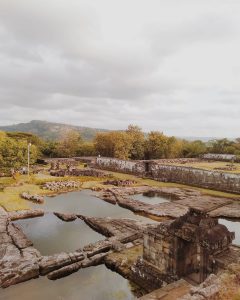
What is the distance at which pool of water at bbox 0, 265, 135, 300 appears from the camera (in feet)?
35.5

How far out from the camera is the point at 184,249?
10.7m

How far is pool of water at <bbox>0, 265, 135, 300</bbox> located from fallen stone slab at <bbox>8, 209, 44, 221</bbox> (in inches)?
351

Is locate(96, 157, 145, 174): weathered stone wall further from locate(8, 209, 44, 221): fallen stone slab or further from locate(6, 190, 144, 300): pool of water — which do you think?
locate(8, 209, 44, 221): fallen stone slab

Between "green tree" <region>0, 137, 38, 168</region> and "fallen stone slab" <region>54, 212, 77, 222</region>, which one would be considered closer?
"fallen stone slab" <region>54, 212, 77, 222</region>

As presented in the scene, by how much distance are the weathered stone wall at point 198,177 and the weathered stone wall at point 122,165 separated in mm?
2226

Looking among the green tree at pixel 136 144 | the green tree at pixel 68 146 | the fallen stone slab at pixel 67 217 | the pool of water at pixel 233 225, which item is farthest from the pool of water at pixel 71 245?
the green tree at pixel 68 146

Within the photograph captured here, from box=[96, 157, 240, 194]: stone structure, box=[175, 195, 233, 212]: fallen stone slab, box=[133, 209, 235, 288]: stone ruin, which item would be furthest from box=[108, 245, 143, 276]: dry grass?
box=[96, 157, 240, 194]: stone structure

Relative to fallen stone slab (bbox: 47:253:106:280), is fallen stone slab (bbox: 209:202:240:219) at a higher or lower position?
higher

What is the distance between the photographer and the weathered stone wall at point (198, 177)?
30.2m

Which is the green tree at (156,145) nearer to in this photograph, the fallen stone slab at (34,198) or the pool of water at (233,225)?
the fallen stone slab at (34,198)

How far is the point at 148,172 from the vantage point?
40469 mm

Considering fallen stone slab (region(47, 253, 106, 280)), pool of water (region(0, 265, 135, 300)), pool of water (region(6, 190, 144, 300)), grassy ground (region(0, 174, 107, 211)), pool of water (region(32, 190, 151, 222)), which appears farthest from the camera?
grassy ground (region(0, 174, 107, 211))

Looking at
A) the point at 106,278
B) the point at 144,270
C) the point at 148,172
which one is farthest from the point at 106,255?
Result: the point at 148,172

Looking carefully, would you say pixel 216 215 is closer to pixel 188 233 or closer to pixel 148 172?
pixel 188 233
